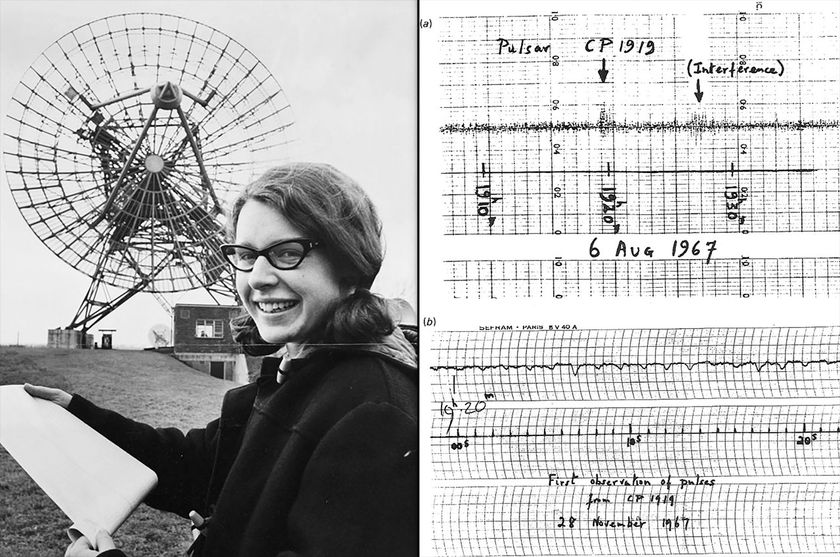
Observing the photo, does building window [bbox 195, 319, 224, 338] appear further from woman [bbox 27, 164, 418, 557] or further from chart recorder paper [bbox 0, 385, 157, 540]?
chart recorder paper [bbox 0, 385, 157, 540]

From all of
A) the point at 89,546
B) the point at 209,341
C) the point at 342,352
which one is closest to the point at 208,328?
the point at 209,341

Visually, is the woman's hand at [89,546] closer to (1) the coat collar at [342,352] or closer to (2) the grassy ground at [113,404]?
(2) the grassy ground at [113,404]

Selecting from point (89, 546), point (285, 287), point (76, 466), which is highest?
point (285, 287)

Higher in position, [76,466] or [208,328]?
[208,328]

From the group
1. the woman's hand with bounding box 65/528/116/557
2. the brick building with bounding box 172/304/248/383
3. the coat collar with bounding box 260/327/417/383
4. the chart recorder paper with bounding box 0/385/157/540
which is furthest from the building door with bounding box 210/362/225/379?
the woman's hand with bounding box 65/528/116/557

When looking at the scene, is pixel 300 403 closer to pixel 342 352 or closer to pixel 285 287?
pixel 342 352

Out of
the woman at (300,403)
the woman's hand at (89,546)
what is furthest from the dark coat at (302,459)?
the woman's hand at (89,546)

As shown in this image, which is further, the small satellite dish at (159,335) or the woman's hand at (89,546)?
the small satellite dish at (159,335)
